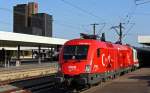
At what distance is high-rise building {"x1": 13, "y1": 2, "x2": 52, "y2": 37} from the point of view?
88.0 metres

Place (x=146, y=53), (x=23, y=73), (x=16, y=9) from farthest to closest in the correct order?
(x=16, y=9) < (x=146, y=53) < (x=23, y=73)

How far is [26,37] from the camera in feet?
205

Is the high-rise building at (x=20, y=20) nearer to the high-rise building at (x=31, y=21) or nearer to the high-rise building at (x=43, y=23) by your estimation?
the high-rise building at (x=31, y=21)

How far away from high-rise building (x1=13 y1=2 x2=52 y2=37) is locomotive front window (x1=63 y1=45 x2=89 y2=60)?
205ft

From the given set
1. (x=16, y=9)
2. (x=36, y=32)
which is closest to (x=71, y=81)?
(x=16, y=9)

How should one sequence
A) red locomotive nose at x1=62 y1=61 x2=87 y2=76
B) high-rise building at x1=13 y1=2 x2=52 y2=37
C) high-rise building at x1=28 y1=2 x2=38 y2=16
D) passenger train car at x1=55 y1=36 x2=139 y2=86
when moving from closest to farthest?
1. passenger train car at x1=55 y1=36 x2=139 y2=86
2. red locomotive nose at x1=62 y1=61 x2=87 y2=76
3. high-rise building at x1=28 y1=2 x2=38 y2=16
4. high-rise building at x1=13 y1=2 x2=52 y2=37

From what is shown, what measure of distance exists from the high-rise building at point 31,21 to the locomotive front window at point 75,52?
2466 inches

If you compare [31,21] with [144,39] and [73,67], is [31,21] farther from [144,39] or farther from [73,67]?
[73,67]

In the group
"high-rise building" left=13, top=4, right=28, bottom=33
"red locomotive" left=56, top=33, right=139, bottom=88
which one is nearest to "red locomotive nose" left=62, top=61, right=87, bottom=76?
"red locomotive" left=56, top=33, right=139, bottom=88

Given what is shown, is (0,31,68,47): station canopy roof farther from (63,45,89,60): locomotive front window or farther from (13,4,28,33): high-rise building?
(63,45,89,60): locomotive front window

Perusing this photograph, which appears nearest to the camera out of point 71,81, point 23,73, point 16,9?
point 71,81

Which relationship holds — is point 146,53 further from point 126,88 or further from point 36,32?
point 36,32

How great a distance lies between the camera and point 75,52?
2186 cm

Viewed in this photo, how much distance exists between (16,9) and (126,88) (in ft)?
231
